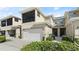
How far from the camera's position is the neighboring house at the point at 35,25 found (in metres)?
5.48

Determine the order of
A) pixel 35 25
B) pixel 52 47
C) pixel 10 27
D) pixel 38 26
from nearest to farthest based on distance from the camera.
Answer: pixel 52 47 < pixel 38 26 < pixel 35 25 < pixel 10 27

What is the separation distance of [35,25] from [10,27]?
4.26ft

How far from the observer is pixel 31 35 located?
5.59m

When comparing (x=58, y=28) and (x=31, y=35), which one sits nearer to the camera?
(x=58, y=28)

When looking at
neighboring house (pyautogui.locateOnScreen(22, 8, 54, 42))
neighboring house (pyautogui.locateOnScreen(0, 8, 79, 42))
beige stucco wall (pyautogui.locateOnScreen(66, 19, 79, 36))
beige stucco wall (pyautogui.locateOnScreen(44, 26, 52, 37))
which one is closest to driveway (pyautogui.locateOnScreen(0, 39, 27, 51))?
neighboring house (pyautogui.locateOnScreen(0, 8, 79, 42))

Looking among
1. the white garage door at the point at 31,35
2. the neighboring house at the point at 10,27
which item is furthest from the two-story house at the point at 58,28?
the neighboring house at the point at 10,27

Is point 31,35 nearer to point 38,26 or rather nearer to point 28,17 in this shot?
point 38,26

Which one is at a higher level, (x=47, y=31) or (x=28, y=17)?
(x=28, y=17)

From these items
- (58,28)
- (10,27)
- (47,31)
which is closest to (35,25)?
(47,31)

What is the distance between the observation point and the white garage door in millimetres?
5445

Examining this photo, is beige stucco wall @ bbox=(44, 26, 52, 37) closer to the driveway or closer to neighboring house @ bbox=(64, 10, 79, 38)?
neighboring house @ bbox=(64, 10, 79, 38)
